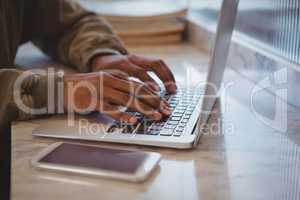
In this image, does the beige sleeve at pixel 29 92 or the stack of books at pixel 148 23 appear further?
the stack of books at pixel 148 23

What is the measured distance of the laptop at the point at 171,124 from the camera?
71 centimetres

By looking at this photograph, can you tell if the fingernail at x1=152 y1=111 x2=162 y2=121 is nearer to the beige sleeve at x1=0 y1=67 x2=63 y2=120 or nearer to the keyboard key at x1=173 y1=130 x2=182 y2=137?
the keyboard key at x1=173 y1=130 x2=182 y2=137

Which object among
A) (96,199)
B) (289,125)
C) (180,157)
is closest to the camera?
(96,199)

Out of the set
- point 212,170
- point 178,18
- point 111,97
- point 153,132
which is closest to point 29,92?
point 111,97

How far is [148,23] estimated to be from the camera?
149 cm

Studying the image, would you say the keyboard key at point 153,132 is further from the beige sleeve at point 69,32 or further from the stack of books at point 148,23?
the stack of books at point 148,23

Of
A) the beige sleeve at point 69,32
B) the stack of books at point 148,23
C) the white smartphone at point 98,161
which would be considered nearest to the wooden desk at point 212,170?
the white smartphone at point 98,161

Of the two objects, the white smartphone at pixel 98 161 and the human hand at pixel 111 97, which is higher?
the human hand at pixel 111 97

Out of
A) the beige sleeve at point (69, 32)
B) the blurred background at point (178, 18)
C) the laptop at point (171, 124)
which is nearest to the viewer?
the laptop at point (171, 124)

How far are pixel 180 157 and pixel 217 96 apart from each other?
0.96 feet

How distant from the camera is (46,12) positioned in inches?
46.7

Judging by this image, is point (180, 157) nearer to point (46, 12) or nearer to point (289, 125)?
point (289, 125)

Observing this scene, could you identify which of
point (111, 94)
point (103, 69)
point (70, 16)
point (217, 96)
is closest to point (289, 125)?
point (217, 96)

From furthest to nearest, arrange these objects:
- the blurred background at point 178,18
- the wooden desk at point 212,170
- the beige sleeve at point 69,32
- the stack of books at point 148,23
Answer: the stack of books at point 148,23 → the beige sleeve at point 69,32 → the blurred background at point 178,18 → the wooden desk at point 212,170
